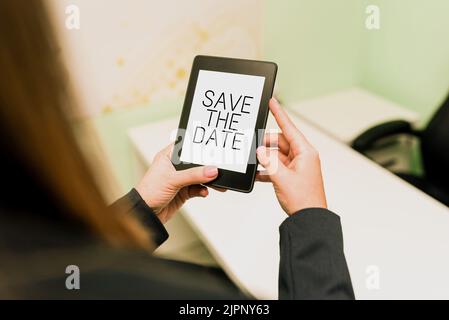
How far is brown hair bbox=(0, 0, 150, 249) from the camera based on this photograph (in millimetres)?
340

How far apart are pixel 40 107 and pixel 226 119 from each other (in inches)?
21.3

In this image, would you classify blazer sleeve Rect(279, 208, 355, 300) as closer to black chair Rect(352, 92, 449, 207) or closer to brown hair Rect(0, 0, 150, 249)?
brown hair Rect(0, 0, 150, 249)

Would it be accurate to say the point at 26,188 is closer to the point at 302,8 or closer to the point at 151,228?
the point at 151,228

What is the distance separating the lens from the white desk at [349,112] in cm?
154

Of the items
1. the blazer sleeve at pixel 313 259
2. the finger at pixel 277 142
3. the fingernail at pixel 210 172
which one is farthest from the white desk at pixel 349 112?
the blazer sleeve at pixel 313 259

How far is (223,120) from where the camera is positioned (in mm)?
875

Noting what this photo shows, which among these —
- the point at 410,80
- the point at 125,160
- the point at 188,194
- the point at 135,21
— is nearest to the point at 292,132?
the point at 188,194

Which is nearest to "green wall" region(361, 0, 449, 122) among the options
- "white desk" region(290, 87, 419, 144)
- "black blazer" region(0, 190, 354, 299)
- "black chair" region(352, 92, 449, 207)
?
"white desk" region(290, 87, 419, 144)

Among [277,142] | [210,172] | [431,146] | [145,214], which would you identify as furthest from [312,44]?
[145,214]

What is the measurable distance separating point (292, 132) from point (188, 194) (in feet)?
0.88

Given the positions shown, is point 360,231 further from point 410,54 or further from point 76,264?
point 410,54

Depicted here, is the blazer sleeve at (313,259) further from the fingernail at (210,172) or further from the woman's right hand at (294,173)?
the fingernail at (210,172)

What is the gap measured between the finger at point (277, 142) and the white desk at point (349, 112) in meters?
0.65

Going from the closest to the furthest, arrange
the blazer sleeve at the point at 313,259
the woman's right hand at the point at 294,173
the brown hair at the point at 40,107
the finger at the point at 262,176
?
the brown hair at the point at 40,107 < the blazer sleeve at the point at 313,259 < the woman's right hand at the point at 294,173 < the finger at the point at 262,176
